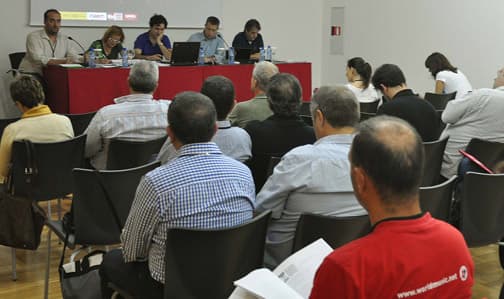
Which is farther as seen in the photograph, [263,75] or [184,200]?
[263,75]

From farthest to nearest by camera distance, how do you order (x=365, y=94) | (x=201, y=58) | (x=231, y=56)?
(x=231, y=56) < (x=201, y=58) < (x=365, y=94)

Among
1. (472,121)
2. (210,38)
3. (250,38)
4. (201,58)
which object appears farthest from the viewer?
(250,38)

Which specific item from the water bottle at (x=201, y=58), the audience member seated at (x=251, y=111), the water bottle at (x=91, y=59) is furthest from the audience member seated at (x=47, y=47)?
the audience member seated at (x=251, y=111)

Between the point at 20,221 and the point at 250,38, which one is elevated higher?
the point at 250,38

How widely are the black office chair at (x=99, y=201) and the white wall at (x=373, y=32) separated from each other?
5842 mm

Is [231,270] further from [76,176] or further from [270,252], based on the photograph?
[76,176]

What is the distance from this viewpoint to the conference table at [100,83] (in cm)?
692

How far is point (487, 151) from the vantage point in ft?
13.3

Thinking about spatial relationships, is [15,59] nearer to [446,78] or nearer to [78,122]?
[78,122]

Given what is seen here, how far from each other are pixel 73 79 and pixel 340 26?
240 inches

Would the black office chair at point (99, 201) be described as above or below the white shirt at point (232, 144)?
below

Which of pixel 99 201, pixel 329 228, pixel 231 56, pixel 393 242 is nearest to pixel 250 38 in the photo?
pixel 231 56

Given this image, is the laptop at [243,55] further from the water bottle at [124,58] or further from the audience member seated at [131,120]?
the audience member seated at [131,120]

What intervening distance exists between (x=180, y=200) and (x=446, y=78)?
5.64 metres
